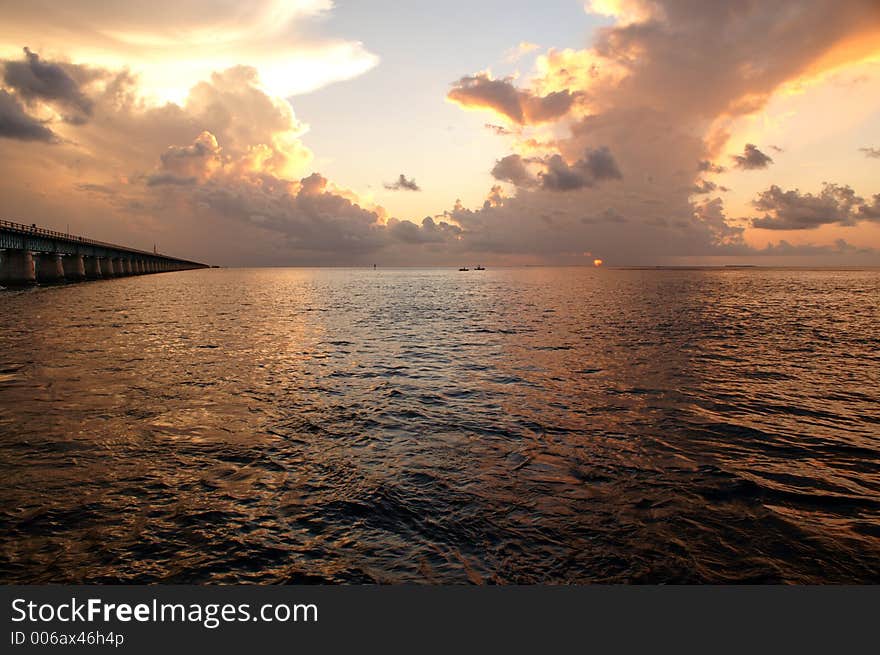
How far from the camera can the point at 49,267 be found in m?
101

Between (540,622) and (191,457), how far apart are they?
919 cm

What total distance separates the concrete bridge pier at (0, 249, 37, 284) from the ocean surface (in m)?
A: 89.4

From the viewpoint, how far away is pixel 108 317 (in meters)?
41.8

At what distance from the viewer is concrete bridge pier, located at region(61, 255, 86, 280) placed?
113 metres

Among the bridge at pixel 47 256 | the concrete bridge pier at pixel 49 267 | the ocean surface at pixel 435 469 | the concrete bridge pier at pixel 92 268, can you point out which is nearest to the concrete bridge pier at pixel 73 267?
the bridge at pixel 47 256

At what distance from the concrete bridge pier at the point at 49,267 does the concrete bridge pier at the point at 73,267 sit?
10.2 metres

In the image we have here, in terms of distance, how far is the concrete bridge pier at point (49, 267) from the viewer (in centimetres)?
9944

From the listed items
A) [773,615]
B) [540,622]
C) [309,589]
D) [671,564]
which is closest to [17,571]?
[309,589]

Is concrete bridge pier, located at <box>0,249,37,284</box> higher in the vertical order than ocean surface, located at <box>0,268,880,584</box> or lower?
higher

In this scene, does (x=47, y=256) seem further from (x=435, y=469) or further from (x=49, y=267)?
(x=435, y=469)

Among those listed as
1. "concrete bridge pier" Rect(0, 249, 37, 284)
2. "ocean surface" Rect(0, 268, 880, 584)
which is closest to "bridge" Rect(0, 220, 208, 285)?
"concrete bridge pier" Rect(0, 249, 37, 284)

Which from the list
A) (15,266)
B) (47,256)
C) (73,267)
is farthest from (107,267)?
(15,266)

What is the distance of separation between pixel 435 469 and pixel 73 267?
466ft

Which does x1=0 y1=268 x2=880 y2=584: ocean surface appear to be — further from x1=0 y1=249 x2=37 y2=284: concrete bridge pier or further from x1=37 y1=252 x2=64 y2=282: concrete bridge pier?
x1=37 y1=252 x2=64 y2=282: concrete bridge pier
